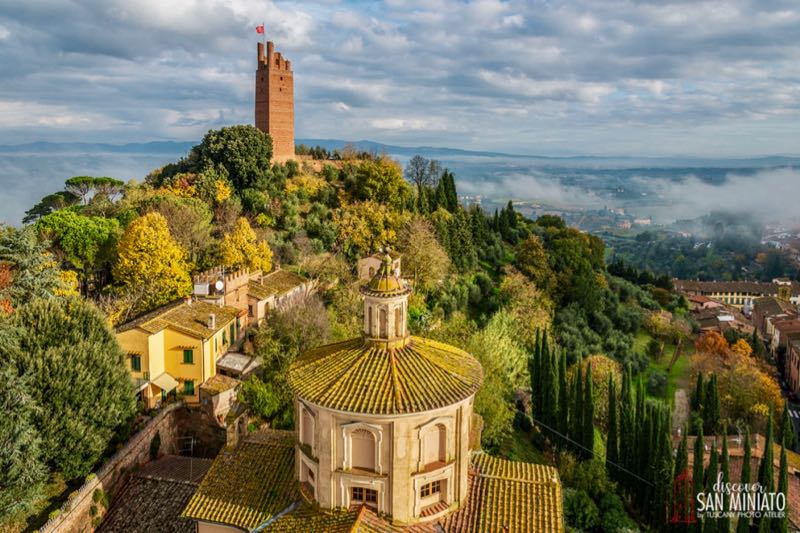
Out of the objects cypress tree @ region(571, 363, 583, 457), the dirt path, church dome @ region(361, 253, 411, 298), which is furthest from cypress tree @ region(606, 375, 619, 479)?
church dome @ region(361, 253, 411, 298)

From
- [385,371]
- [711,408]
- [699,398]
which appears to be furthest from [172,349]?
[711,408]

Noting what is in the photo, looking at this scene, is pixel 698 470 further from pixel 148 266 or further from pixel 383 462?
pixel 148 266

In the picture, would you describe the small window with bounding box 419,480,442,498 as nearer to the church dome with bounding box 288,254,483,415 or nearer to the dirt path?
the church dome with bounding box 288,254,483,415

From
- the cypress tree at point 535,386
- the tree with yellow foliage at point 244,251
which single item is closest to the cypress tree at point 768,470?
the cypress tree at point 535,386

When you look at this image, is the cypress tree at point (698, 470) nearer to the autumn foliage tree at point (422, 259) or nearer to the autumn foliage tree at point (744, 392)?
the autumn foliage tree at point (744, 392)

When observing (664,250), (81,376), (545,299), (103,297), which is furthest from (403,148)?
(81,376)
